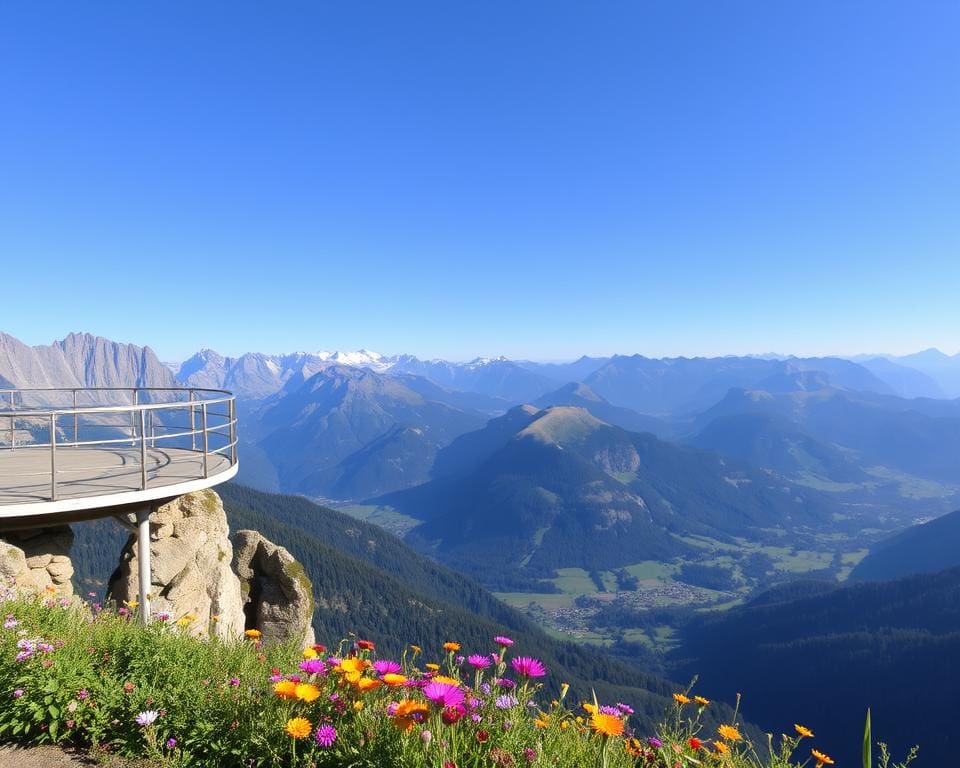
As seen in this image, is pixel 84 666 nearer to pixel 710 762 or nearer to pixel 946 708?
pixel 710 762

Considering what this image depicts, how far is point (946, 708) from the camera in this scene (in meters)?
153

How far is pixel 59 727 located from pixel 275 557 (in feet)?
45.8

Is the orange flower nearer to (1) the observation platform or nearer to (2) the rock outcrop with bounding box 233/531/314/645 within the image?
(1) the observation platform

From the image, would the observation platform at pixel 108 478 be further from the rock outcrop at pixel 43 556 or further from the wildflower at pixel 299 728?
the wildflower at pixel 299 728

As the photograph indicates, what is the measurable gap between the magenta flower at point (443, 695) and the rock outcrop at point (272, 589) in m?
14.9

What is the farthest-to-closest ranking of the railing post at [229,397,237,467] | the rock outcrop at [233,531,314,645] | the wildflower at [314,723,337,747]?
the rock outcrop at [233,531,314,645] < the railing post at [229,397,237,467] < the wildflower at [314,723,337,747]

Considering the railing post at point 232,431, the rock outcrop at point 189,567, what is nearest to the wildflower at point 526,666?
the rock outcrop at point 189,567

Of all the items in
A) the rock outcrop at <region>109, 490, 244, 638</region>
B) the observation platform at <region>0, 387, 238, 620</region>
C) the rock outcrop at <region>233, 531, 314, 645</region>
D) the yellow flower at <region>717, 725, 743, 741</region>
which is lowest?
the rock outcrop at <region>233, 531, 314, 645</region>

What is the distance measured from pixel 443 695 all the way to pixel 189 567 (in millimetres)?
13694

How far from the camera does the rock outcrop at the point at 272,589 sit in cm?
1781

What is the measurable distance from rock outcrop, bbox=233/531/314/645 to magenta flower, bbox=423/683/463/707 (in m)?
14.9

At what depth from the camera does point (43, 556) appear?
1266 cm

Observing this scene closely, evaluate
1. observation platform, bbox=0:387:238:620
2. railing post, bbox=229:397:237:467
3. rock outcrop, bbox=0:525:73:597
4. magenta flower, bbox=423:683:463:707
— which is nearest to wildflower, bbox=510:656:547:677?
magenta flower, bbox=423:683:463:707

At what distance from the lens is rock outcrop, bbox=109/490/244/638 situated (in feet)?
46.9
